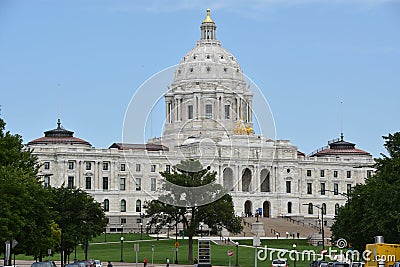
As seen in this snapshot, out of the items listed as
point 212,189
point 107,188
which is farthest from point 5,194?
point 107,188

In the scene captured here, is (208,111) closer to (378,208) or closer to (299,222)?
(299,222)

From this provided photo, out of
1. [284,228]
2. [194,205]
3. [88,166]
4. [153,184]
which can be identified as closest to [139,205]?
[153,184]

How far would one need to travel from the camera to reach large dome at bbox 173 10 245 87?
190750mm

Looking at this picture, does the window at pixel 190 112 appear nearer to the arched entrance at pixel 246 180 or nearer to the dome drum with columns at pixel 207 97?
the dome drum with columns at pixel 207 97

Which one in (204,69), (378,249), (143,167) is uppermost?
(204,69)

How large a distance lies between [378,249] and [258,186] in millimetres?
120583

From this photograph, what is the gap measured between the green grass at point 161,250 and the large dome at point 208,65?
173ft

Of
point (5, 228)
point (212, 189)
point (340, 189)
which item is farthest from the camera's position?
point (340, 189)

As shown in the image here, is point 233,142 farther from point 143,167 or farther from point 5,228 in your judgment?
point 5,228

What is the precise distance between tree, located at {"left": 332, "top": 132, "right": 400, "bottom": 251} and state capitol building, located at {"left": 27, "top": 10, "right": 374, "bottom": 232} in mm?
74516

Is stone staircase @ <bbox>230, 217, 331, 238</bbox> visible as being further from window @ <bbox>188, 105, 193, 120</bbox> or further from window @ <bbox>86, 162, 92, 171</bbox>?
window @ <bbox>188, 105, 193, 120</bbox>

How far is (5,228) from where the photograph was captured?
216ft

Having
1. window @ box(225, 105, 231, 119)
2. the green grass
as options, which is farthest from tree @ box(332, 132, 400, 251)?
window @ box(225, 105, 231, 119)

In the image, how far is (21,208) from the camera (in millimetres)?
69812
